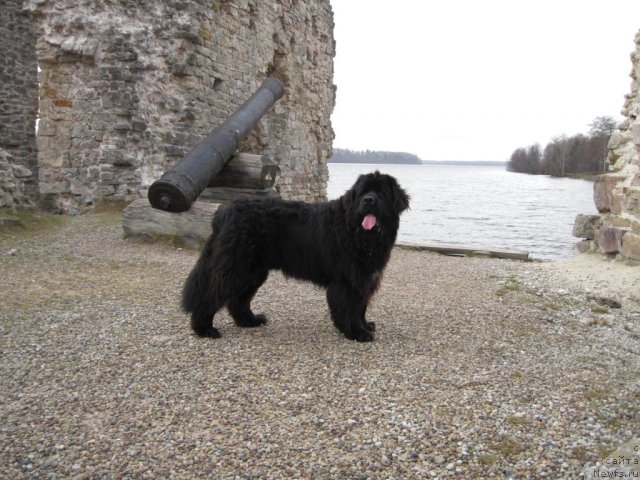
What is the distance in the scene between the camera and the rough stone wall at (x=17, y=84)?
15.7m

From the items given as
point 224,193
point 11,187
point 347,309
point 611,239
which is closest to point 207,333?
point 347,309

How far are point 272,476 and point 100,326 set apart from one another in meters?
2.70

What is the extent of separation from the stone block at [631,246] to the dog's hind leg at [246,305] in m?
5.01

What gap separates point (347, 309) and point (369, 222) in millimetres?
767

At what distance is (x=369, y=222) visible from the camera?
408 cm

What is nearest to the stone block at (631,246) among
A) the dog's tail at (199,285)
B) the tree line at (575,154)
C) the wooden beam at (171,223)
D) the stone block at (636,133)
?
the stone block at (636,133)

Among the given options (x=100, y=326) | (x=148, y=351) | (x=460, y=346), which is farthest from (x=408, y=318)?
(x=100, y=326)

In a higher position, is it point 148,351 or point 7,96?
point 7,96

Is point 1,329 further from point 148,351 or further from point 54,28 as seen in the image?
point 54,28

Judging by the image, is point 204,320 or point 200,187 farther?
point 200,187

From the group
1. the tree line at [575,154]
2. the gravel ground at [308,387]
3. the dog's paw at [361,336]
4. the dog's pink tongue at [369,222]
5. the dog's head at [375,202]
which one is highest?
the tree line at [575,154]

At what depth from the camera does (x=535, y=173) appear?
9025cm

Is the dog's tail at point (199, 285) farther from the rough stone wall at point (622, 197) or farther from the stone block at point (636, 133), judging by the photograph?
the stone block at point (636, 133)

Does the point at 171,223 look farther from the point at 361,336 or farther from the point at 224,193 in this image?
the point at 361,336
